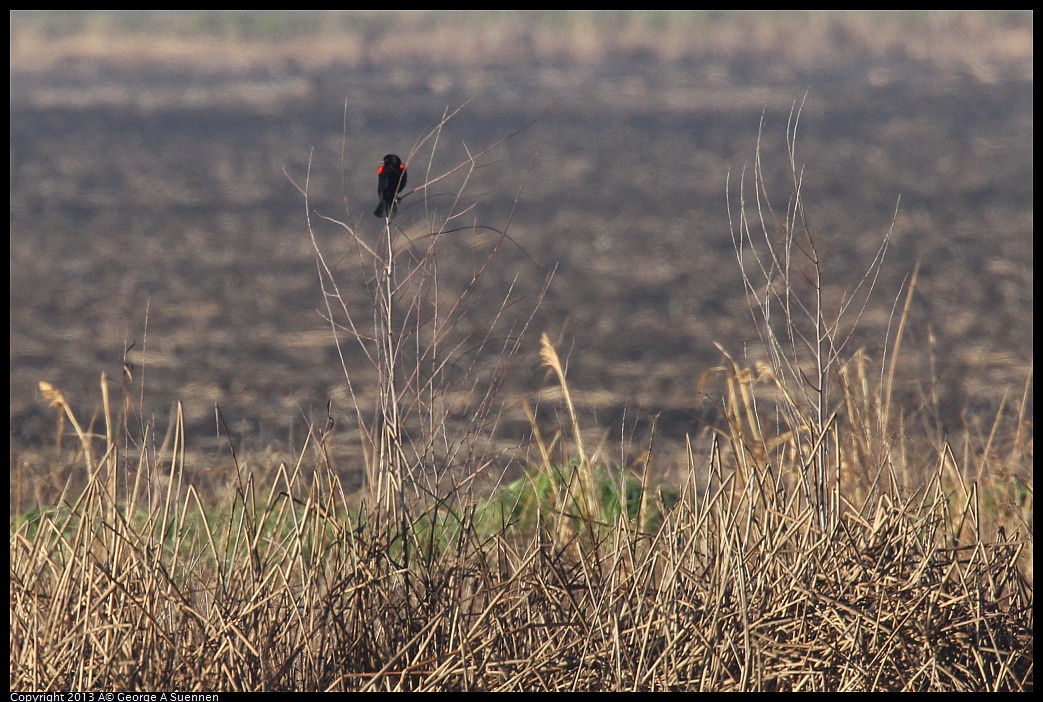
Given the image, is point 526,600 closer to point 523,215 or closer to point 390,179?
point 390,179

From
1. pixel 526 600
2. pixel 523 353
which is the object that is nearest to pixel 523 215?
pixel 523 353

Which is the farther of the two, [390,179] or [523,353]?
[523,353]

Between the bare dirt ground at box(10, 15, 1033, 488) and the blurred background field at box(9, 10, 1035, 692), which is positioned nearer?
the blurred background field at box(9, 10, 1035, 692)

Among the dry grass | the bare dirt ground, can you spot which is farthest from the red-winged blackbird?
the bare dirt ground

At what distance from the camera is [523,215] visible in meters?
10.5

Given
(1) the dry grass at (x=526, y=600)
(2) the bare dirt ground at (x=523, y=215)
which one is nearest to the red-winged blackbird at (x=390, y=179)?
(1) the dry grass at (x=526, y=600)

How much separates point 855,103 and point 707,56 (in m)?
3.18

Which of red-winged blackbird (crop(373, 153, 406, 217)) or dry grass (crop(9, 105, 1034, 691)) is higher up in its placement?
red-winged blackbird (crop(373, 153, 406, 217))

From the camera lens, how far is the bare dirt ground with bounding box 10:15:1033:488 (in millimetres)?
6965

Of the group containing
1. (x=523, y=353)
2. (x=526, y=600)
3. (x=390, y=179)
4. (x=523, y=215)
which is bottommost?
(x=523, y=353)

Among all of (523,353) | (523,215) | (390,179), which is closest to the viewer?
(390,179)

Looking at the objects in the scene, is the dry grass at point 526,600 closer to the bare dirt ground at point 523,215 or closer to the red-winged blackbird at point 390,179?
the red-winged blackbird at point 390,179

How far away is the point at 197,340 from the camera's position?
7.70 metres

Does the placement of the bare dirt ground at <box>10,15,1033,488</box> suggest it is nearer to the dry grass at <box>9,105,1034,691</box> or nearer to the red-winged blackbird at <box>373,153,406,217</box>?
the red-winged blackbird at <box>373,153,406,217</box>
